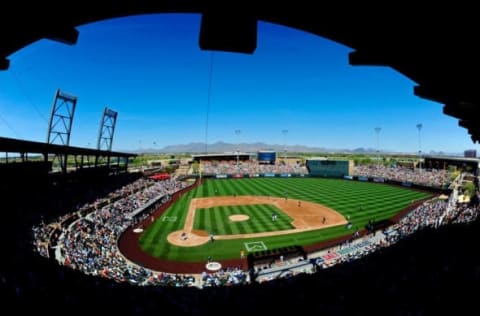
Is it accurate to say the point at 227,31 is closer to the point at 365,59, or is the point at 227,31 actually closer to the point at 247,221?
the point at 365,59

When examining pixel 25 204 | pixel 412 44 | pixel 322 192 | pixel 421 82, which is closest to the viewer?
pixel 412 44

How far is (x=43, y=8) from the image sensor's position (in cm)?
234

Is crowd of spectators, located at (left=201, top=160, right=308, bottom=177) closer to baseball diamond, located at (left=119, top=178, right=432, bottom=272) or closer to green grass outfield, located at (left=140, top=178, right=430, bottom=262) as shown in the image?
green grass outfield, located at (left=140, top=178, right=430, bottom=262)

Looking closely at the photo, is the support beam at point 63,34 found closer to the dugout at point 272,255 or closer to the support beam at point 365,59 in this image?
the support beam at point 365,59

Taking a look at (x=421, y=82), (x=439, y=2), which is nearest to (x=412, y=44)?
(x=439, y=2)

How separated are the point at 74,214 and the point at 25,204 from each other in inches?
171

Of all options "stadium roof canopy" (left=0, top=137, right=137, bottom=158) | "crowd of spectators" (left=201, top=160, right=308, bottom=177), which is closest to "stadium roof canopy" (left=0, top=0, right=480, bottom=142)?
"stadium roof canopy" (left=0, top=137, right=137, bottom=158)

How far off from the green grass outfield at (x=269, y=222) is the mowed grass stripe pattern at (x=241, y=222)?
13 centimetres

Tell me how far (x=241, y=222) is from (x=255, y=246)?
789 cm

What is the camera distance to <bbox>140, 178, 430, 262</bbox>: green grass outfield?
2442cm

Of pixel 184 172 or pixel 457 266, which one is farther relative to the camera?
pixel 184 172

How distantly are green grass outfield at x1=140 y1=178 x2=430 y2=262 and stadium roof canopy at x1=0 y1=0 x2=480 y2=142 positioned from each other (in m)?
22.3

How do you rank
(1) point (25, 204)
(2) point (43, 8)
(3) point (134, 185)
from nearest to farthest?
(2) point (43, 8) < (1) point (25, 204) < (3) point (134, 185)

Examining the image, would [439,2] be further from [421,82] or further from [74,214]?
[74,214]
